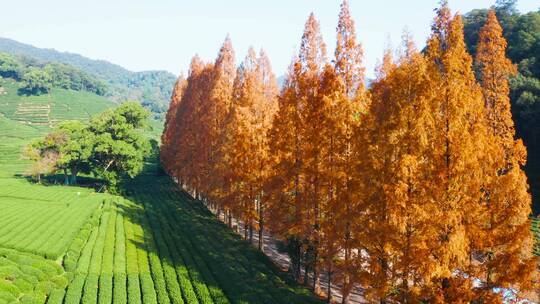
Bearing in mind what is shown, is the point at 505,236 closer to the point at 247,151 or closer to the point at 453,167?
the point at 453,167

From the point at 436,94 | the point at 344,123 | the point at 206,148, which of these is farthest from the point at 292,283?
the point at 206,148

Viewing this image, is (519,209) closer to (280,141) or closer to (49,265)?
(280,141)

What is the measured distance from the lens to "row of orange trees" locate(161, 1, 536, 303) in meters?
14.0

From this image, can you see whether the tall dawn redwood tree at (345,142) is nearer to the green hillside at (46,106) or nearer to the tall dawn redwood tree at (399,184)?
the tall dawn redwood tree at (399,184)

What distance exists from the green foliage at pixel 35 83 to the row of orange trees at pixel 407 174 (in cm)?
17301

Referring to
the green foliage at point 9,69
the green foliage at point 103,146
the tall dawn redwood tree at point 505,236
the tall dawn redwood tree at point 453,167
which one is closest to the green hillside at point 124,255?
the green foliage at point 103,146

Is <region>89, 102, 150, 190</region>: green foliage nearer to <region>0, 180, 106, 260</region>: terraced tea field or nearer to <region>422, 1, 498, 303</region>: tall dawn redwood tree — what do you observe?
<region>0, 180, 106, 260</region>: terraced tea field

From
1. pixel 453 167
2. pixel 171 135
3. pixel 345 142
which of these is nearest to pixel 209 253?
pixel 345 142

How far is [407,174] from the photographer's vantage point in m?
14.3

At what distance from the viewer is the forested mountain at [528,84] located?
161 ft

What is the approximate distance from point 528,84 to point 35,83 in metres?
177

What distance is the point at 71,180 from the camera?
6366 centimetres

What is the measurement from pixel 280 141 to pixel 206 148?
19169 millimetres

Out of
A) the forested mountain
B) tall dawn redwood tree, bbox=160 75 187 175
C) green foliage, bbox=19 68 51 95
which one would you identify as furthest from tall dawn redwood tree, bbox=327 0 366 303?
green foliage, bbox=19 68 51 95
